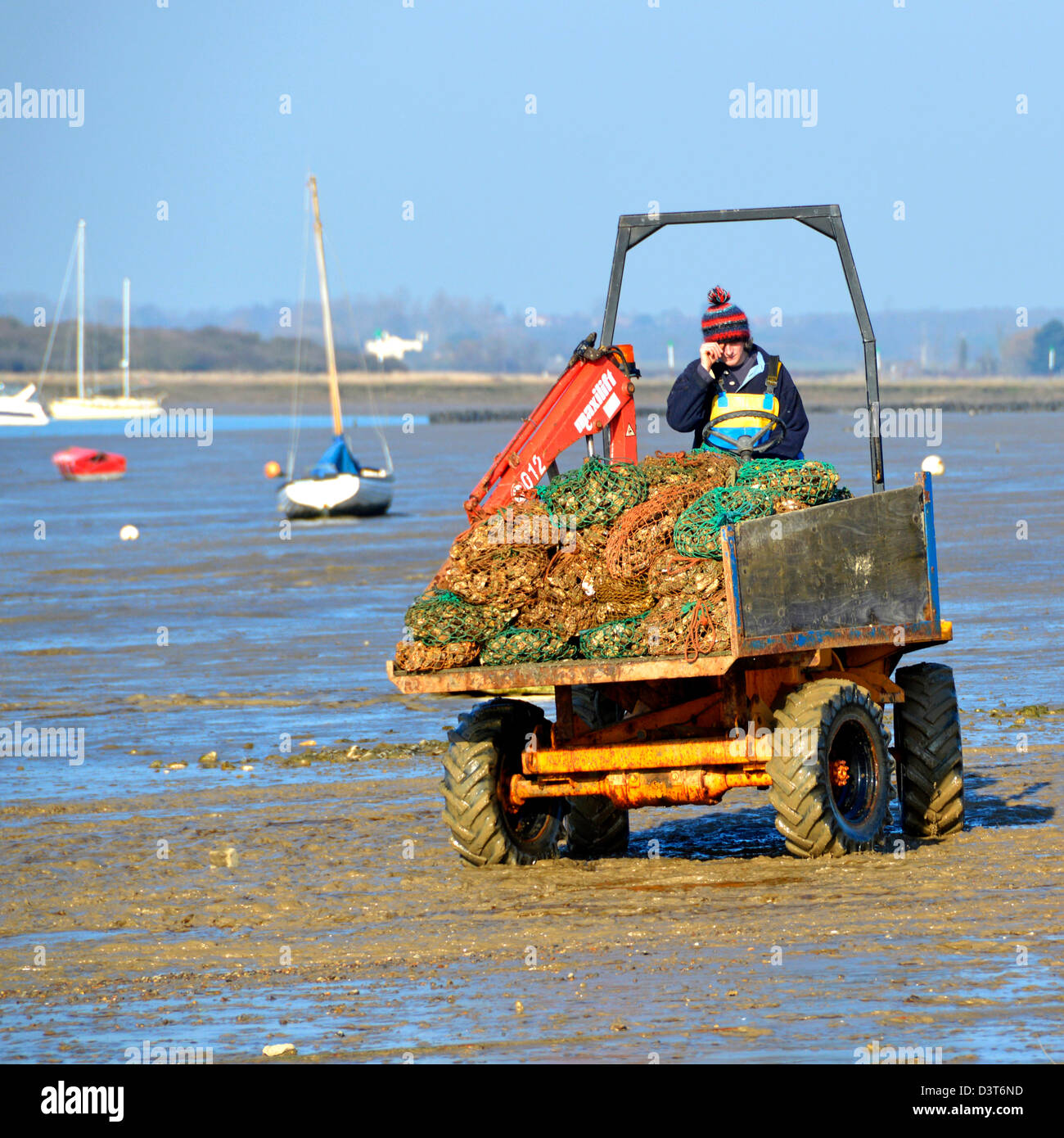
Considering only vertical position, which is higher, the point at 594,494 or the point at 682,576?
the point at 594,494

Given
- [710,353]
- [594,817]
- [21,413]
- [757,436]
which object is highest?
[21,413]

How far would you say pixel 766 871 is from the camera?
971 cm

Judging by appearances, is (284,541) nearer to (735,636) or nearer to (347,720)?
(347,720)

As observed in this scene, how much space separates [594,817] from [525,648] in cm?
170

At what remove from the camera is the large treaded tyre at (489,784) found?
32.4ft

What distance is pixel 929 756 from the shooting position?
10.5m

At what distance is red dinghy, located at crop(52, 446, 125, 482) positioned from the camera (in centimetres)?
6306

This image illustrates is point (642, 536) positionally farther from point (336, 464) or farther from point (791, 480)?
point (336, 464)

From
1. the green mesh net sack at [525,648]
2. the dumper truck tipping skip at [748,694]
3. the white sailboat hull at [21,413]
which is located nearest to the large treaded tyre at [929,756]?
the dumper truck tipping skip at [748,694]

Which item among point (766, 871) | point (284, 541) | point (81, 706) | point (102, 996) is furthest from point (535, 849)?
point (284, 541)

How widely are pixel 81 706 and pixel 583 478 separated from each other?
28.4 feet

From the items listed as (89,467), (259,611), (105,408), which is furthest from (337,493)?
(105,408)

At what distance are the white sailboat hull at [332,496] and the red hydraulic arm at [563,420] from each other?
1216 inches

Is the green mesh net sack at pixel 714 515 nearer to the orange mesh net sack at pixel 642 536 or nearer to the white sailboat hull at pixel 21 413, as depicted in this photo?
the orange mesh net sack at pixel 642 536
